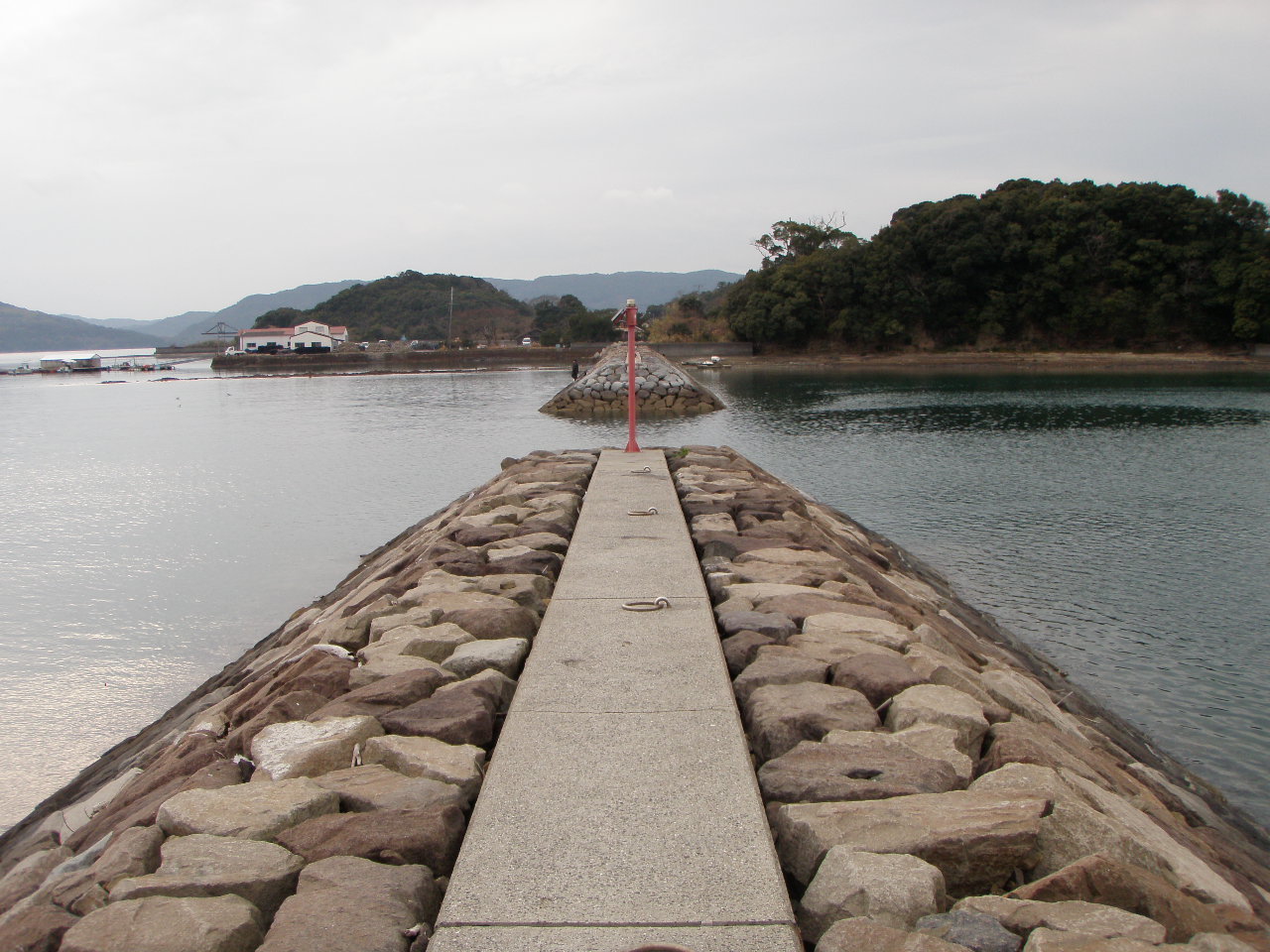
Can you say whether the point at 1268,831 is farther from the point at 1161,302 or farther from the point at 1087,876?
the point at 1161,302

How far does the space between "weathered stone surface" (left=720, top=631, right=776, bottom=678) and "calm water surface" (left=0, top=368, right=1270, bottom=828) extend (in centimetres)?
329

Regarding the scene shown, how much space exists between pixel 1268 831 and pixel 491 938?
486cm

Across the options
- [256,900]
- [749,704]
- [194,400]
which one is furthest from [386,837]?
[194,400]

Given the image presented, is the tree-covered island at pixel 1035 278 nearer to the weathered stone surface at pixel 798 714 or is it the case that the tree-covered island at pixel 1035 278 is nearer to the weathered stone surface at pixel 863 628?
the weathered stone surface at pixel 863 628

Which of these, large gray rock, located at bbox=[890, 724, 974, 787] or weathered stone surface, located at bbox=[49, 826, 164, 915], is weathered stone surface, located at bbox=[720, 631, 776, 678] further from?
weathered stone surface, located at bbox=[49, 826, 164, 915]

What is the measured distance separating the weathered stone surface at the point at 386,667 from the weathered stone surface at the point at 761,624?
147 cm

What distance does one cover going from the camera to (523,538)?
713 centimetres

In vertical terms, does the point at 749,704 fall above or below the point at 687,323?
below

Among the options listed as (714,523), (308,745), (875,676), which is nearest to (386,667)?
(308,745)

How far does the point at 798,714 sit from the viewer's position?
3768mm

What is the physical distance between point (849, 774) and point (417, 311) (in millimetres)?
119911

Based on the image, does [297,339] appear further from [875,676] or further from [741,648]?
[875,676]

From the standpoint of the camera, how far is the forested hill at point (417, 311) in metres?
111

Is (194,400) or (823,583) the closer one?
(823,583)
